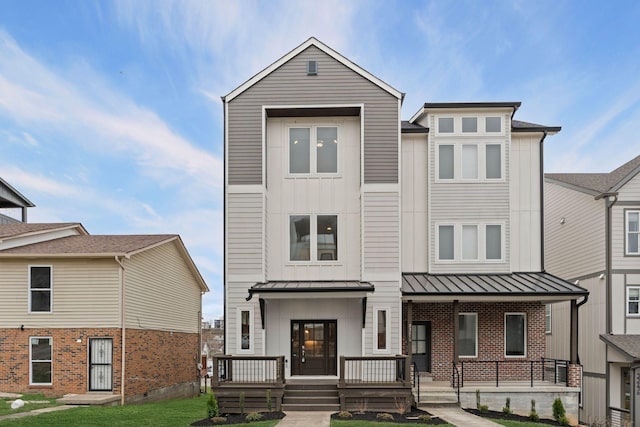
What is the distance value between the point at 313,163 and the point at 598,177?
41.6 ft

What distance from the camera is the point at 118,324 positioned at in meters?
17.7

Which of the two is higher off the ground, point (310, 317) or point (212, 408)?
point (310, 317)

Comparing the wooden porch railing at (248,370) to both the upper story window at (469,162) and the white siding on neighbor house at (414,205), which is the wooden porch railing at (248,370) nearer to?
the white siding on neighbor house at (414,205)

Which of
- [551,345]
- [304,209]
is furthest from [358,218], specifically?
[551,345]

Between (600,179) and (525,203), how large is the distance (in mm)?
5273

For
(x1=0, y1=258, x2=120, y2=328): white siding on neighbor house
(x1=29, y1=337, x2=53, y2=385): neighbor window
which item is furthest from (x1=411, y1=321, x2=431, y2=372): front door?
(x1=29, y1=337, x2=53, y2=385): neighbor window

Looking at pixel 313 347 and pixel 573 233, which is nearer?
pixel 313 347

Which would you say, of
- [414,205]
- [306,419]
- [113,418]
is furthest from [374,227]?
[113,418]

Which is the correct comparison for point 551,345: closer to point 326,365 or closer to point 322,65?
point 326,365

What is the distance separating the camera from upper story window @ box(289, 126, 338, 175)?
17.3 m

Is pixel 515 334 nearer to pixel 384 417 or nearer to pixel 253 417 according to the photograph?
pixel 384 417

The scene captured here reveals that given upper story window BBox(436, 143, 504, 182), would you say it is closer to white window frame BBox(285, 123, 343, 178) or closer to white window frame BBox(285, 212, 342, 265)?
white window frame BBox(285, 123, 343, 178)

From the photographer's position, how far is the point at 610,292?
754 inches

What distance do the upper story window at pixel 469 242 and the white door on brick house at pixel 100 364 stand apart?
1135 centimetres
